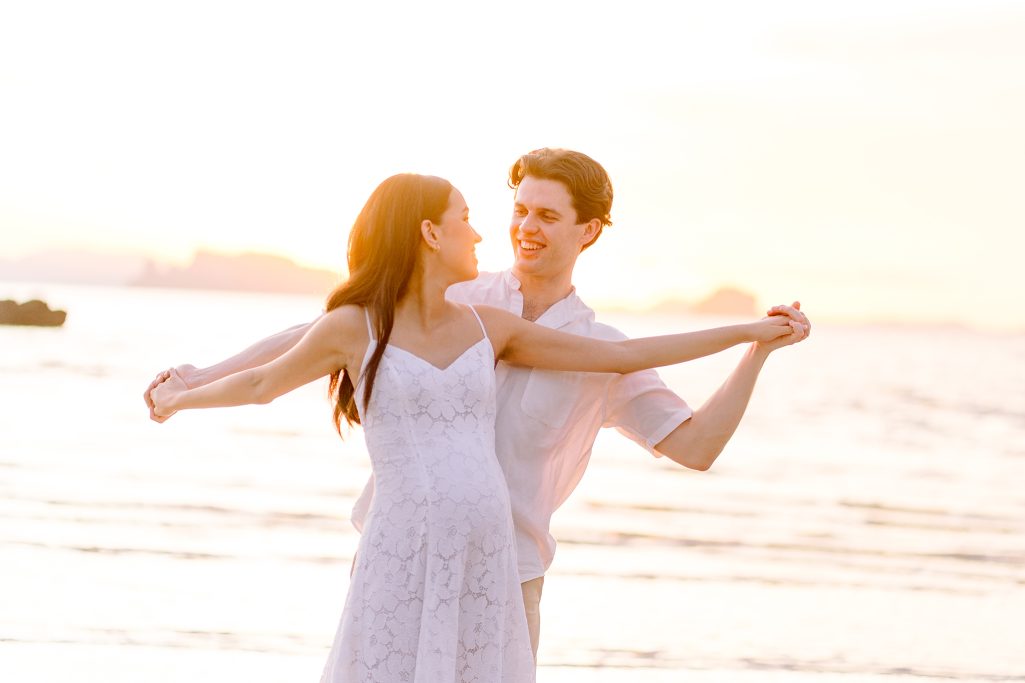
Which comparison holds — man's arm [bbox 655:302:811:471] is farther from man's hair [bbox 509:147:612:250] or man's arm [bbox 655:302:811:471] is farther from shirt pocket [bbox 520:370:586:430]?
man's hair [bbox 509:147:612:250]

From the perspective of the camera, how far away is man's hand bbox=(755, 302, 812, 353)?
4.05m

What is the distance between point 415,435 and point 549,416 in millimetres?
595

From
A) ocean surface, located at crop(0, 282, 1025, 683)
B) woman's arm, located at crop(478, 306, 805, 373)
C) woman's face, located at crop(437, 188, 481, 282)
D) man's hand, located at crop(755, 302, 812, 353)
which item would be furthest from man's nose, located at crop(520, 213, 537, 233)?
ocean surface, located at crop(0, 282, 1025, 683)

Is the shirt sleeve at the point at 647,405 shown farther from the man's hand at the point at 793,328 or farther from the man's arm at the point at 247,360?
the man's arm at the point at 247,360

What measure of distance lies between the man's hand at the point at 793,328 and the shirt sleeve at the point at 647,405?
34 centimetres

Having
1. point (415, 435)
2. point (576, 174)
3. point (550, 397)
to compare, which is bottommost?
point (415, 435)

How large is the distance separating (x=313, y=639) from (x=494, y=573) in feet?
14.6

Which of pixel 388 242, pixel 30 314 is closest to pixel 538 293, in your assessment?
pixel 388 242

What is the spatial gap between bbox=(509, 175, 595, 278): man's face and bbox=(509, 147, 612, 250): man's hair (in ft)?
0.08

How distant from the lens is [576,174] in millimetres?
4066

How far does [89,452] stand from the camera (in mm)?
16953

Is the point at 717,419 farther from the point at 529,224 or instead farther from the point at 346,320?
the point at 346,320

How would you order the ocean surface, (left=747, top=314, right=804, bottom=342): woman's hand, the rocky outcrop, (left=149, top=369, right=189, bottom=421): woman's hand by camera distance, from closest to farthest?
1. (left=149, top=369, right=189, bottom=421): woman's hand
2. (left=747, top=314, right=804, bottom=342): woman's hand
3. the ocean surface
4. the rocky outcrop

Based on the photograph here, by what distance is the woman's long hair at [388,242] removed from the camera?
3502 mm
